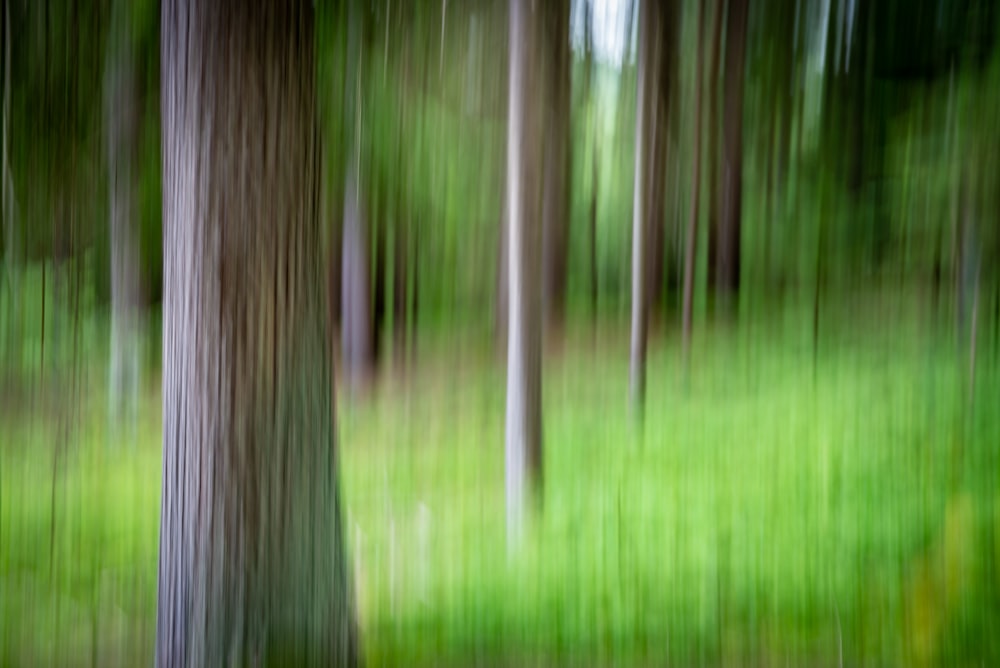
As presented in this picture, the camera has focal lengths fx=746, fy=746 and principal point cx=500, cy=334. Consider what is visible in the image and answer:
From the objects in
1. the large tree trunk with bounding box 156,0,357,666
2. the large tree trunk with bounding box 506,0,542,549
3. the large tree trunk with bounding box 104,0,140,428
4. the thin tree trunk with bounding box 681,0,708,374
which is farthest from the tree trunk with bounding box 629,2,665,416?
the large tree trunk with bounding box 104,0,140,428

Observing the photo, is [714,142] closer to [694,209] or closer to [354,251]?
[694,209]

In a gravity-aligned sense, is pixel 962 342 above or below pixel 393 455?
above

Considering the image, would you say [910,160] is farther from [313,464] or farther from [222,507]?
[222,507]

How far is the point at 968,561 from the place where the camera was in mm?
1979

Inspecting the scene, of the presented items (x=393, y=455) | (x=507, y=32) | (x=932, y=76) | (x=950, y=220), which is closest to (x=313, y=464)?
(x=393, y=455)

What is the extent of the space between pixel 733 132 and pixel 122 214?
1.79 metres

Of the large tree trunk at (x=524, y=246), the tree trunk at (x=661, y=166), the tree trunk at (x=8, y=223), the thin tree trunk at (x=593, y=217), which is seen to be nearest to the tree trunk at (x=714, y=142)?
the tree trunk at (x=661, y=166)

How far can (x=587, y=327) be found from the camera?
86.7 inches

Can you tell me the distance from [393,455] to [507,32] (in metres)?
1.27

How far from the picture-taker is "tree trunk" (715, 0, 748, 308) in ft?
7.15

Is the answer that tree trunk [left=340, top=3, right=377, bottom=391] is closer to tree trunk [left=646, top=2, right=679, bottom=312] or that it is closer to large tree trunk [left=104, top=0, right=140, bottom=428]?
large tree trunk [left=104, top=0, right=140, bottom=428]

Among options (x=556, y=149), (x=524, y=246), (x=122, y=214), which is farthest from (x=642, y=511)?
(x=122, y=214)

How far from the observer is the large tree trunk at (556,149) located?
7.23 feet

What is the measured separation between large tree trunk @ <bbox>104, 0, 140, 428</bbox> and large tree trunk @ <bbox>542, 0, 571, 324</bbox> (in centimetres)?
→ 117
